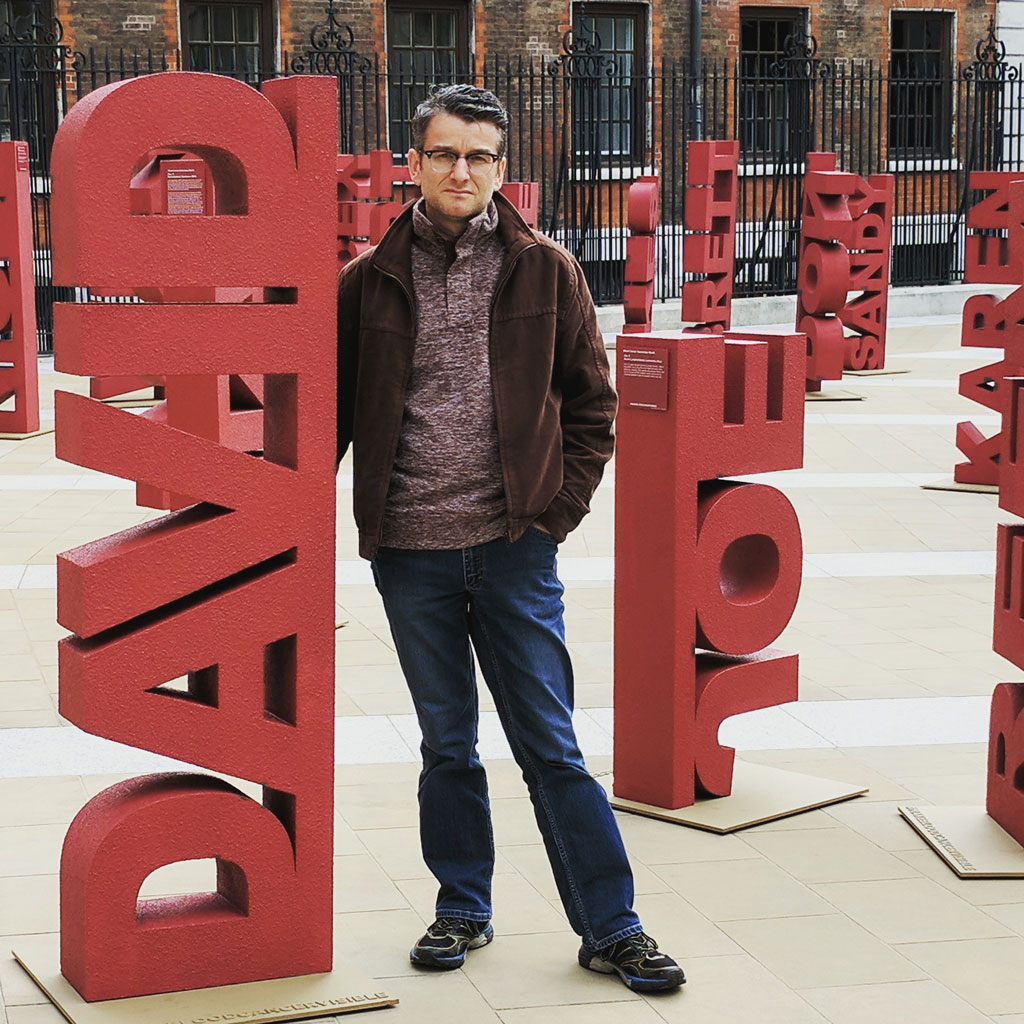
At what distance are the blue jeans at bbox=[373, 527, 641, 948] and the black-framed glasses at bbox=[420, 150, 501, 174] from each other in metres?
0.71

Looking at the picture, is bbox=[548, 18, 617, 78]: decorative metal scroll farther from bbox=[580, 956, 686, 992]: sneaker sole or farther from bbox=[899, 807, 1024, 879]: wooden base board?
bbox=[580, 956, 686, 992]: sneaker sole

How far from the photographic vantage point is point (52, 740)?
5.33 meters

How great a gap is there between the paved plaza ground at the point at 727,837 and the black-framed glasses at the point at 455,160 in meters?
1.62

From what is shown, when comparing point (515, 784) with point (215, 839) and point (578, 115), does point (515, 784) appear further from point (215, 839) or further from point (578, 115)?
point (578, 115)

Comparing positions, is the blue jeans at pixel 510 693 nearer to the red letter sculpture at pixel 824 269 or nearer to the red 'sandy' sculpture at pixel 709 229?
the red 'sandy' sculpture at pixel 709 229

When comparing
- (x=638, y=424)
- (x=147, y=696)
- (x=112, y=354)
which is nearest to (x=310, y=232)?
(x=112, y=354)

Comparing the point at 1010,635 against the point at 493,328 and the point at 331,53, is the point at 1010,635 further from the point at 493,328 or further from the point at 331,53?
the point at 331,53

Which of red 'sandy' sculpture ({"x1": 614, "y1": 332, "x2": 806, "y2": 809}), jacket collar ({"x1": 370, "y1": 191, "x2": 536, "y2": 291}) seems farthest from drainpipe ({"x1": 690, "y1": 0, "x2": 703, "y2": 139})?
jacket collar ({"x1": 370, "y1": 191, "x2": 536, "y2": 291})

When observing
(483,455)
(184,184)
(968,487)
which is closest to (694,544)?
(483,455)

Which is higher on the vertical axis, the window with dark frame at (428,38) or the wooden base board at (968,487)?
the window with dark frame at (428,38)

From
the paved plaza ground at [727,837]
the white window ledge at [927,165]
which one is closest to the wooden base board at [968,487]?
the paved plaza ground at [727,837]

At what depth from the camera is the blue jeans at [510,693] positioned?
3.52 meters

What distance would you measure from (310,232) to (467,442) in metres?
0.50

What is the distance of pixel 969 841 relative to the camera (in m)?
4.44
